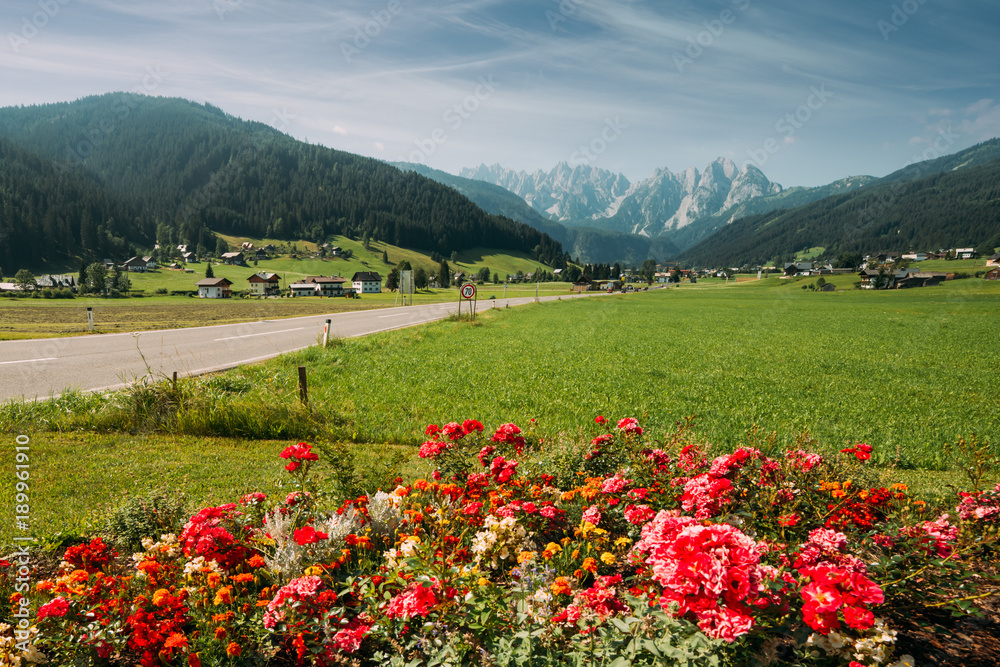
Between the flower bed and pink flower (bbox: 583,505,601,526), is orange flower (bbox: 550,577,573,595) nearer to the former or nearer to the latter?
the flower bed

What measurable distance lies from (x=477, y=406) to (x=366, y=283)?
13314cm

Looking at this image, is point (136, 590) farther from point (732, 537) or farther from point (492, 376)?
point (492, 376)

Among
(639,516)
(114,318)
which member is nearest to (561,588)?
(639,516)

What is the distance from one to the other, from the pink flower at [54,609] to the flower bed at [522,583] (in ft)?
0.03

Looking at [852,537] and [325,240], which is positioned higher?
[325,240]

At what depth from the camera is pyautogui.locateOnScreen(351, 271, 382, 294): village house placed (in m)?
136

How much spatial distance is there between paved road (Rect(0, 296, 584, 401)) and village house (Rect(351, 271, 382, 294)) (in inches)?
4603

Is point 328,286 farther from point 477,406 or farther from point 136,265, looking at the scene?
point 477,406

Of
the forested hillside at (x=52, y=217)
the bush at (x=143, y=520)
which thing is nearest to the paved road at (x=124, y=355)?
the bush at (x=143, y=520)

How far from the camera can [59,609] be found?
288 cm

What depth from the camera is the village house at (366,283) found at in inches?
5354

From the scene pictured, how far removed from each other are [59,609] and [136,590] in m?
0.83

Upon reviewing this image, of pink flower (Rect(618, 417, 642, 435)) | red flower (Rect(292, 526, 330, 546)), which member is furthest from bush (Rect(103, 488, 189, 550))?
pink flower (Rect(618, 417, 642, 435))

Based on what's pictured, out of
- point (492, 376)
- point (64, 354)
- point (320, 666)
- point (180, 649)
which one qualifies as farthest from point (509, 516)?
point (64, 354)
